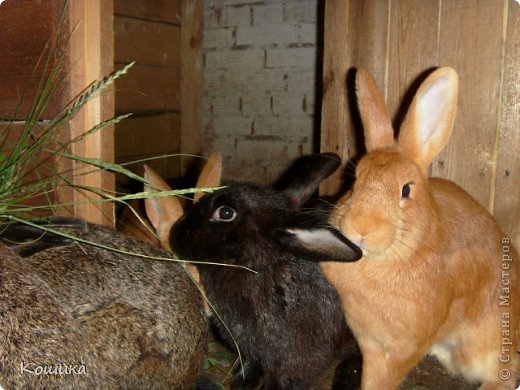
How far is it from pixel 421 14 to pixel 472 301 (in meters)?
1.45

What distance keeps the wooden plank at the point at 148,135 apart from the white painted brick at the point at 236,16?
0.98 m

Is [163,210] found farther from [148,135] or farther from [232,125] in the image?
[232,125]

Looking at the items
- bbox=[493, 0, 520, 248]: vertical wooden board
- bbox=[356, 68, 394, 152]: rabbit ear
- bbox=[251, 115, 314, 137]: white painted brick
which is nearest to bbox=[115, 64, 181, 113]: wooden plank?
bbox=[251, 115, 314, 137]: white painted brick

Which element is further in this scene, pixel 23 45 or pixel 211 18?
pixel 211 18

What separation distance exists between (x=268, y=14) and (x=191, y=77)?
93 centimetres

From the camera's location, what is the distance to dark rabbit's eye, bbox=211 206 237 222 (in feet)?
8.25

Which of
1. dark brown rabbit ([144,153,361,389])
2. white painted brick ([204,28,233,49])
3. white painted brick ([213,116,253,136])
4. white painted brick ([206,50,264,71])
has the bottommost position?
dark brown rabbit ([144,153,361,389])

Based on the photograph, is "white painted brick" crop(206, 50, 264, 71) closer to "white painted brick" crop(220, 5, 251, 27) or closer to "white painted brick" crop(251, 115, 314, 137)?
"white painted brick" crop(220, 5, 251, 27)

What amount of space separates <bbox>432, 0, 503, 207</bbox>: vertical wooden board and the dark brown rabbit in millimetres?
908

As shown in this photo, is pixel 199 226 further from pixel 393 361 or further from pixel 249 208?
pixel 393 361

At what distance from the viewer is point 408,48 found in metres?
2.91

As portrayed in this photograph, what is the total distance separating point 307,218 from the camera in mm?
2303

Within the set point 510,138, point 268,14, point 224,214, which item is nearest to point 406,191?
point 224,214

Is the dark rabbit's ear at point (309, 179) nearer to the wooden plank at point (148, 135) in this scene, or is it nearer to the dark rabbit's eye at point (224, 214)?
the dark rabbit's eye at point (224, 214)
